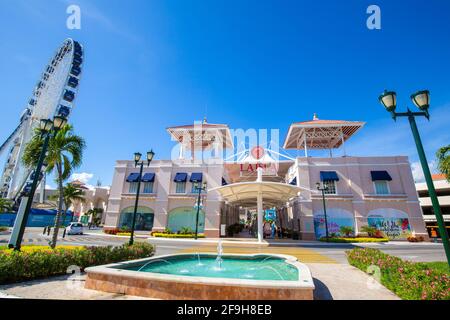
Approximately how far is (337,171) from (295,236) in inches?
406

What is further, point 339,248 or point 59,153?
point 339,248

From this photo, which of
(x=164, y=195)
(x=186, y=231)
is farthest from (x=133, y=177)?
(x=186, y=231)

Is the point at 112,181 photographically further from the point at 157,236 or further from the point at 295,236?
the point at 295,236

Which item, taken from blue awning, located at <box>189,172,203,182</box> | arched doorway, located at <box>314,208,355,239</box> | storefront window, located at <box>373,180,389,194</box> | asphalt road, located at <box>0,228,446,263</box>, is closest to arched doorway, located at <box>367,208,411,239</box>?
storefront window, located at <box>373,180,389,194</box>

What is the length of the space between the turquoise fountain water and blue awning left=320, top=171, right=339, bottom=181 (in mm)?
20932

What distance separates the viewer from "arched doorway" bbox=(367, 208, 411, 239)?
26.1 m

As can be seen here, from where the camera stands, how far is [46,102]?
48.7 m

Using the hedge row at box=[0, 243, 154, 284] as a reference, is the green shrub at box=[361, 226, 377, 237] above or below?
above

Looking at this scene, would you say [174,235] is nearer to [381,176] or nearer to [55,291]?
[55,291]

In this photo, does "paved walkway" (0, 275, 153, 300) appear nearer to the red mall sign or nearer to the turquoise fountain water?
the turquoise fountain water

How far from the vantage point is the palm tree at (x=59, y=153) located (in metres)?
12.0

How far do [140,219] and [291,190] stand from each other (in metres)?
21.1

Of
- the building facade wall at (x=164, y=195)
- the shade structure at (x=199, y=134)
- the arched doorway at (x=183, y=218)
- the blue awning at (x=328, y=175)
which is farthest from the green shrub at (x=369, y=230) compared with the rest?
the shade structure at (x=199, y=134)
